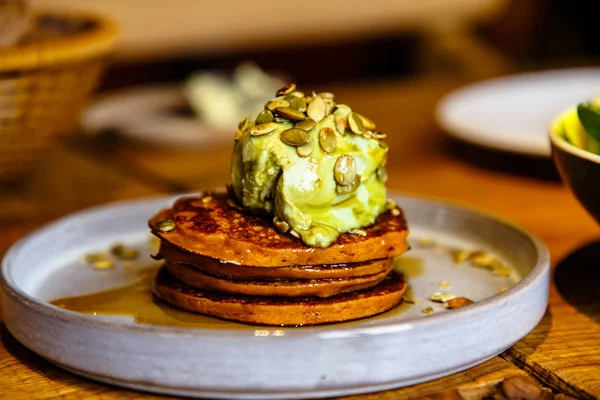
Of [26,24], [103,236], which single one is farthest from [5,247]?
[26,24]

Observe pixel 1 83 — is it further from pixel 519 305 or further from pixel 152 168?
pixel 519 305

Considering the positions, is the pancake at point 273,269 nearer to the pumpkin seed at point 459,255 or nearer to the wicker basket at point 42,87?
the pumpkin seed at point 459,255

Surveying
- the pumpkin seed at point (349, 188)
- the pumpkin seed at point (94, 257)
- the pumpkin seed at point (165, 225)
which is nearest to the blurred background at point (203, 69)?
the pumpkin seed at point (94, 257)

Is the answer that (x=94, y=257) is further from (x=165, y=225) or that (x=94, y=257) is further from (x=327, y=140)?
(x=327, y=140)

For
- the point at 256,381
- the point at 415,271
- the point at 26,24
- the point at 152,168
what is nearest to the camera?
the point at 256,381

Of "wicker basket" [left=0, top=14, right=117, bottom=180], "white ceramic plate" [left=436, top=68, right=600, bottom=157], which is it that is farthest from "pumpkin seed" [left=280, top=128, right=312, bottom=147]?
"white ceramic plate" [left=436, top=68, right=600, bottom=157]

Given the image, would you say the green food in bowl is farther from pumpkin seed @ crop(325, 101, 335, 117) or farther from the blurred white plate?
the blurred white plate
